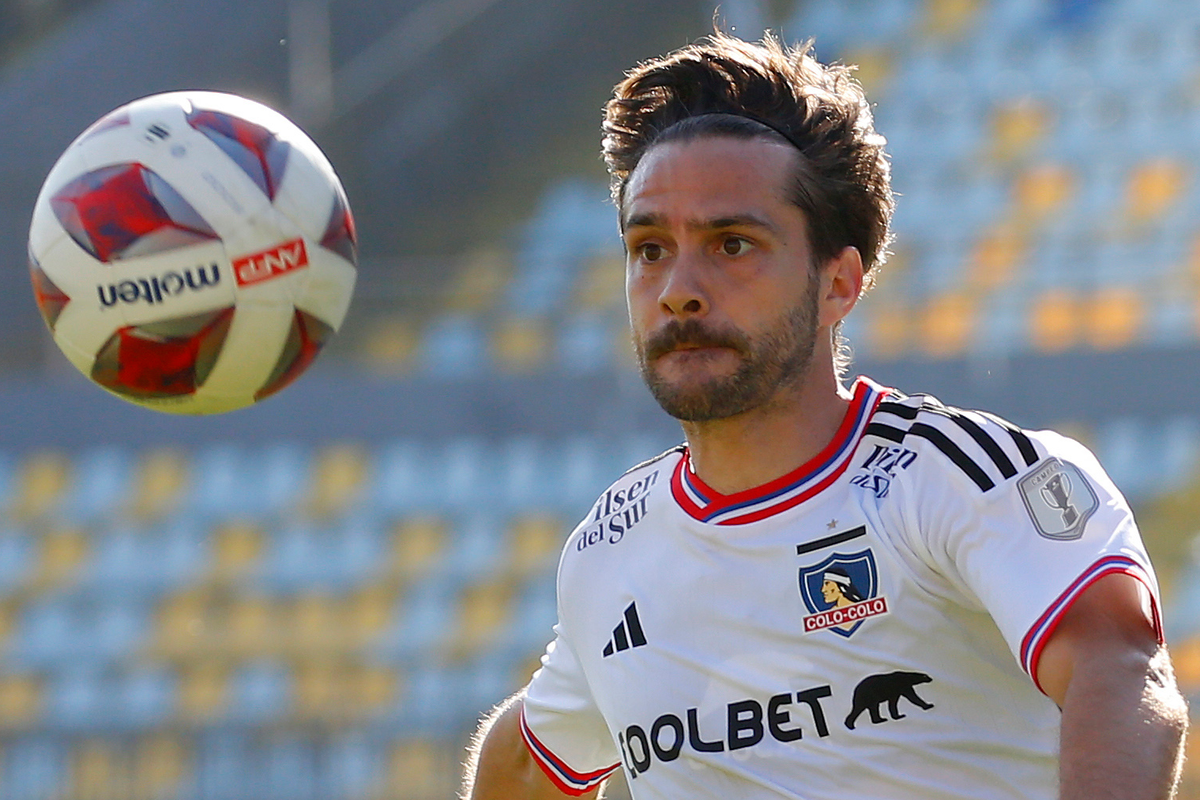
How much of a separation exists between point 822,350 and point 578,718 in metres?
0.85

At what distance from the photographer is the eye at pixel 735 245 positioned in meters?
2.64

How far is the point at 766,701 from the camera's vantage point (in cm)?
257

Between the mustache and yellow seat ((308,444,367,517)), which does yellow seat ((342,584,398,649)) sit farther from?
the mustache

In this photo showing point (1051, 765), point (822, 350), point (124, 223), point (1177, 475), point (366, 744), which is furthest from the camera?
point (1177, 475)

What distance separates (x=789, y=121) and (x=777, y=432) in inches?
20.6

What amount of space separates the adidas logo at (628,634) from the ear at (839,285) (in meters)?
0.58

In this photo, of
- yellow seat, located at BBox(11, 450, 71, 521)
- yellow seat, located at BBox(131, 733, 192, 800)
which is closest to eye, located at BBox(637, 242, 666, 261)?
yellow seat, located at BBox(131, 733, 192, 800)

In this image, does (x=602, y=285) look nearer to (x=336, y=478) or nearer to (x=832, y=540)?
(x=336, y=478)

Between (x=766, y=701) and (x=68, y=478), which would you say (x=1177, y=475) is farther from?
(x=766, y=701)

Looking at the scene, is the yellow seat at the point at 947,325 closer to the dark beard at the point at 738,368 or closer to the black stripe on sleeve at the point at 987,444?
the dark beard at the point at 738,368

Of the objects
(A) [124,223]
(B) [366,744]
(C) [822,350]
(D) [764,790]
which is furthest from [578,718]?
(B) [366,744]

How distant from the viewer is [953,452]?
2.46 meters

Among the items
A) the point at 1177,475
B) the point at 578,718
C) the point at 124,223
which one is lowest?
the point at 578,718

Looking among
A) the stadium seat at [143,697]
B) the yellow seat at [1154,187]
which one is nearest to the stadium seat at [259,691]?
the stadium seat at [143,697]
